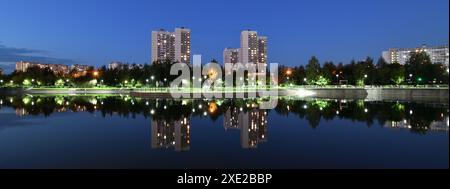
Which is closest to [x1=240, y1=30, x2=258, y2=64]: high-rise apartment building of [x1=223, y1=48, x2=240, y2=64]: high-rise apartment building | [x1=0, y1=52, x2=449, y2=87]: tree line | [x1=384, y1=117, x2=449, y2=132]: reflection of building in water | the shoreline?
[x1=223, y1=48, x2=240, y2=64]: high-rise apartment building

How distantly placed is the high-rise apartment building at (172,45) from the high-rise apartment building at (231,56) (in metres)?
18.7

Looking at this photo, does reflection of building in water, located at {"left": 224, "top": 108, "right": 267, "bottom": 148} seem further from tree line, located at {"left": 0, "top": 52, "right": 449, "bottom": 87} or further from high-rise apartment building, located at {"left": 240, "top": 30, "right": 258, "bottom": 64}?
high-rise apartment building, located at {"left": 240, "top": 30, "right": 258, "bottom": 64}

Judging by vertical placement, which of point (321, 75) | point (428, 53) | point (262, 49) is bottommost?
point (321, 75)

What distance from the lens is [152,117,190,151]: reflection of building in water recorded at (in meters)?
11.8

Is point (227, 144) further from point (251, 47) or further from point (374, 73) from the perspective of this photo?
point (251, 47)

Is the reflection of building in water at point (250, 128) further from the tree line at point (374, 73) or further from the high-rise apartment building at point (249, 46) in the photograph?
the high-rise apartment building at point (249, 46)

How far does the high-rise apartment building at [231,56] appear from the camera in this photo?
13034 centimetres

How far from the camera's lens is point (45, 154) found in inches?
410

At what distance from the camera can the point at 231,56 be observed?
13112 centimetres

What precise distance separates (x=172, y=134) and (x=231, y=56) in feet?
386

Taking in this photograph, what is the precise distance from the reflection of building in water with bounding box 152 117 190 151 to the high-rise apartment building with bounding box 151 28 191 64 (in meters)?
94.9

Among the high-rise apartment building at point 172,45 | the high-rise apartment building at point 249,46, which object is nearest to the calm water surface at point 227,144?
the high-rise apartment building at point 172,45

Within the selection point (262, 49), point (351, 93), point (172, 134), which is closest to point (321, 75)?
point (351, 93)
